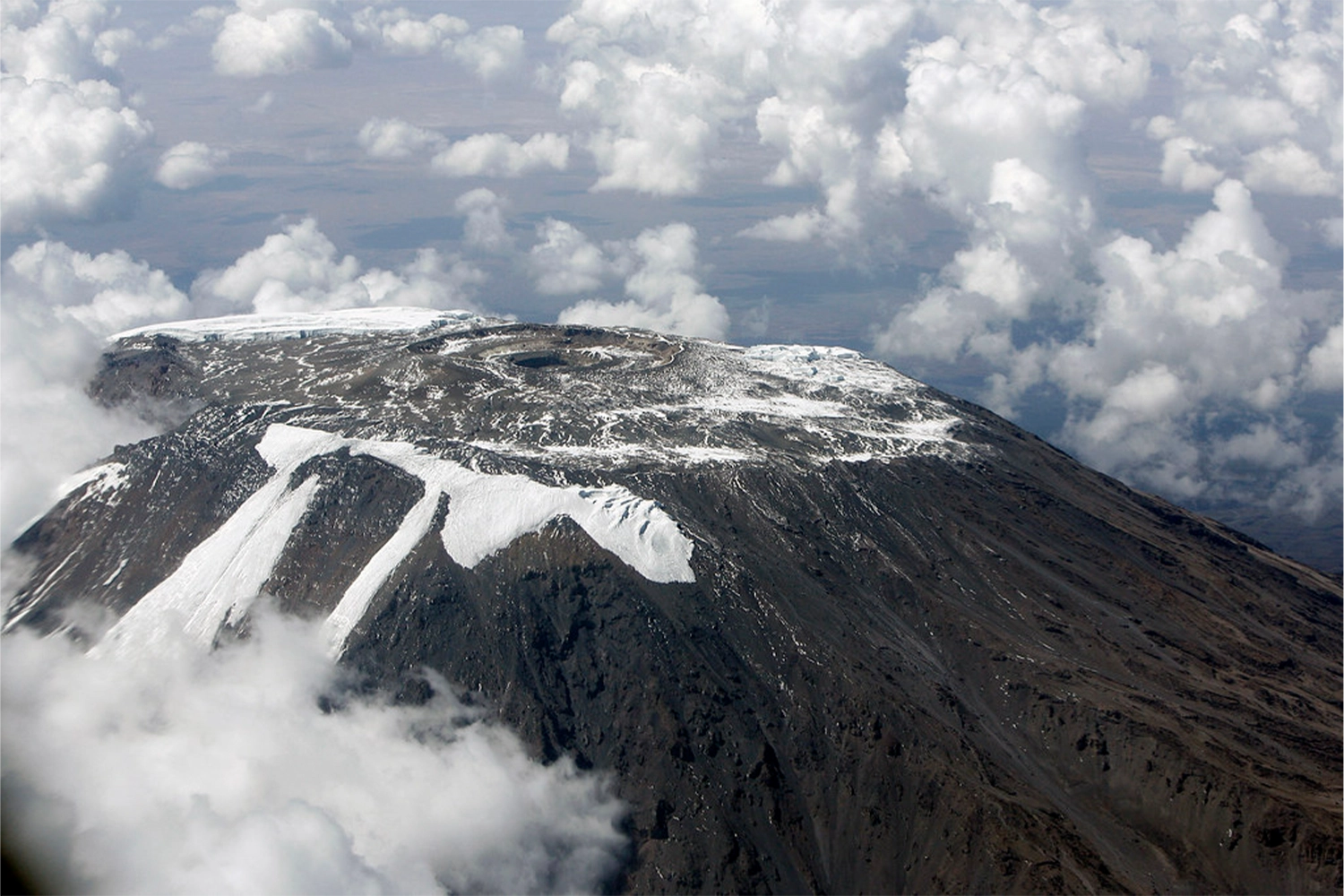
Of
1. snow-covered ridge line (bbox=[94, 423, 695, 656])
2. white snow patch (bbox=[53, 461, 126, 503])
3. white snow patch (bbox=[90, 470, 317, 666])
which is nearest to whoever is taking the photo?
snow-covered ridge line (bbox=[94, 423, 695, 656])

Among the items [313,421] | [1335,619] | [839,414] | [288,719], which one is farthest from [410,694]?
[1335,619]

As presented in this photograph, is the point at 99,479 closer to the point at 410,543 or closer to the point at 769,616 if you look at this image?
the point at 410,543

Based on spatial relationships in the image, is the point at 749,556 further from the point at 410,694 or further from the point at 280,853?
the point at 280,853

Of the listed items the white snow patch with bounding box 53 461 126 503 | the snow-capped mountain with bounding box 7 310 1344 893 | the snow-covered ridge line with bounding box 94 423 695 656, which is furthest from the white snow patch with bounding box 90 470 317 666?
the white snow patch with bounding box 53 461 126 503

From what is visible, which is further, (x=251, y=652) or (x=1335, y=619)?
(x=1335, y=619)

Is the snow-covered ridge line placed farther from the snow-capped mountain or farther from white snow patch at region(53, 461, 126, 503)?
white snow patch at region(53, 461, 126, 503)

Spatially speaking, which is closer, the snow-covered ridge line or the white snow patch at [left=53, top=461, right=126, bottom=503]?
the snow-covered ridge line
